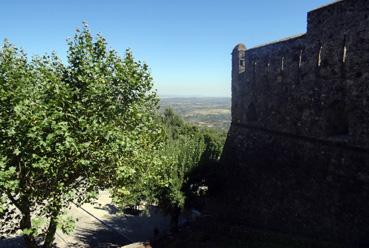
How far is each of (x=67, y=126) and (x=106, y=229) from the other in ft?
61.4

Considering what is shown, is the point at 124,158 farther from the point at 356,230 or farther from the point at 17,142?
the point at 356,230

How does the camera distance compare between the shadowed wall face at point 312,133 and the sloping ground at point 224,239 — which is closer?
the shadowed wall face at point 312,133

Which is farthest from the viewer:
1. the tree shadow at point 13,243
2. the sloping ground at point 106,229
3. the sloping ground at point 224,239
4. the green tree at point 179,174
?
the sloping ground at point 106,229

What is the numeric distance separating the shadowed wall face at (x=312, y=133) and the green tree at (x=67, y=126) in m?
8.02

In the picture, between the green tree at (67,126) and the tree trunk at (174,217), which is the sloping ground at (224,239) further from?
the green tree at (67,126)

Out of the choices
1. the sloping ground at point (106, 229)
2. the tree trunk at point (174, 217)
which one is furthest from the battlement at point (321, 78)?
the sloping ground at point (106, 229)

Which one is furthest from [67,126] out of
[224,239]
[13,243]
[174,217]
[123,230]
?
[123,230]

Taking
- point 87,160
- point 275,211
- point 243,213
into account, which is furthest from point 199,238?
point 87,160

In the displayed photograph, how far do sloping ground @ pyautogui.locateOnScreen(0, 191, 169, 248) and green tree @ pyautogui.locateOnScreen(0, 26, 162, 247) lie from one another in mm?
9391

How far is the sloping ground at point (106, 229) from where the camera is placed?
25453mm

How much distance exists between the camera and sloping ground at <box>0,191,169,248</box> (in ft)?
83.5

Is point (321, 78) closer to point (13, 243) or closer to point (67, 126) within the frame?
point (67, 126)

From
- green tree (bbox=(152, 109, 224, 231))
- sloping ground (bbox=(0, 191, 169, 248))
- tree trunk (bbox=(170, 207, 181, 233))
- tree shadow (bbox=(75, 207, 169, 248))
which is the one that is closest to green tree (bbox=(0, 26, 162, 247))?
green tree (bbox=(152, 109, 224, 231))

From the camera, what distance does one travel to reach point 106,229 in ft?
95.3
